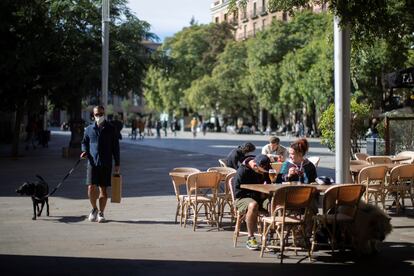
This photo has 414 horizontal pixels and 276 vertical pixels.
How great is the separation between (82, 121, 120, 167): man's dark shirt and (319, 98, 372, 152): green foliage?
807 cm

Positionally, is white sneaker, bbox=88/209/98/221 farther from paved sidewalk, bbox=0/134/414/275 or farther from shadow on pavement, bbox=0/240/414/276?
shadow on pavement, bbox=0/240/414/276

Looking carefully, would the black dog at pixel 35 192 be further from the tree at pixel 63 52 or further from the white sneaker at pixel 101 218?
the tree at pixel 63 52

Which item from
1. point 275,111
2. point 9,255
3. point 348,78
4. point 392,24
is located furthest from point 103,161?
point 275,111

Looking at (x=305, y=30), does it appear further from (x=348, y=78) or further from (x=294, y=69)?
(x=348, y=78)

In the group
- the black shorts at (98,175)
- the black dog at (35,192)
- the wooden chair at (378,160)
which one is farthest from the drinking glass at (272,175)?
the wooden chair at (378,160)

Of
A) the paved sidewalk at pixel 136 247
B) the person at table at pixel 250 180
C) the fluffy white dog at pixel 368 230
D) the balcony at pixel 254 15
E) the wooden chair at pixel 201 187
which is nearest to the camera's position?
the paved sidewalk at pixel 136 247

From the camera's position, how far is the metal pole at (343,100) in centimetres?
937

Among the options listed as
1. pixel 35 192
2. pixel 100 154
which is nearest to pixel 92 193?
pixel 100 154

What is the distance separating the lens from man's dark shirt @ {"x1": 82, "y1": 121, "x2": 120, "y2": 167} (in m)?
10.3

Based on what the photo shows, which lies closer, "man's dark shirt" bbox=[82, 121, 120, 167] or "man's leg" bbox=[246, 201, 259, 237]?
"man's leg" bbox=[246, 201, 259, 237]

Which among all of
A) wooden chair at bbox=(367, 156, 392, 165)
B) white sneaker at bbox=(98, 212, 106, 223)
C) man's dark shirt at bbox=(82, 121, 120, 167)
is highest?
man's dark shirt at bbox=(82, 121, 120, 167)

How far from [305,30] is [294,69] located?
731cm

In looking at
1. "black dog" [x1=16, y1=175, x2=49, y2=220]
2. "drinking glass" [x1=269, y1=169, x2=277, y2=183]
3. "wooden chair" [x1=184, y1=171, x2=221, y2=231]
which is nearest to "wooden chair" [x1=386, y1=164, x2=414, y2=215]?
"drinking glass" [x1=269, y1=169, x2=277, y2=183]

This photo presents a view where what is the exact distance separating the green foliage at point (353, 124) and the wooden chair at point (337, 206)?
9.09 m
